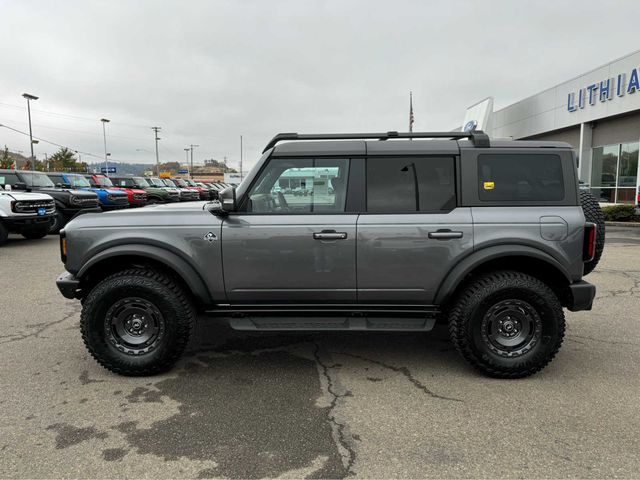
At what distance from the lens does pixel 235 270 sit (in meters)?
3.64

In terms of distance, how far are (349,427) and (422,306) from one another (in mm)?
1220

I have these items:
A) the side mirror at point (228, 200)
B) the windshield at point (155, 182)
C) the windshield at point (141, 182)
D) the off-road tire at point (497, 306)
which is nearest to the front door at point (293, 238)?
the side mirror at point (228, 200)

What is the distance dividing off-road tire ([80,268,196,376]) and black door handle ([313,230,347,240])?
1.21 meters

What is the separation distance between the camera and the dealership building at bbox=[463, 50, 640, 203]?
1845 cm

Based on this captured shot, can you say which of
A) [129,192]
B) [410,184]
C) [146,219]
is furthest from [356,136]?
[129,192]

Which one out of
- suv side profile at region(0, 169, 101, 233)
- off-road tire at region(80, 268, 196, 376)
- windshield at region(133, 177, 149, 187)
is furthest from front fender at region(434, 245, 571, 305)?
windshield at region(133, 177, 149, 187)

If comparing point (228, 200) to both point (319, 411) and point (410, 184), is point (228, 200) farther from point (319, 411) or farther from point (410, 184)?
point (319, 411)

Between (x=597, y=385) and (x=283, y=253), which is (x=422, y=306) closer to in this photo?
(x=283, y=253)

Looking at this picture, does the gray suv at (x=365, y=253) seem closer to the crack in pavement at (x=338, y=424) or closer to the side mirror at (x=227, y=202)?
the side mirror at (x=227, y=202)

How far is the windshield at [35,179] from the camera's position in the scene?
1338cm

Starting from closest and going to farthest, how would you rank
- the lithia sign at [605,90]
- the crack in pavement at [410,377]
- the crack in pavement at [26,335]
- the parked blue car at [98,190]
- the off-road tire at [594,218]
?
the crack in pavement at [410,377] < the off-road tire at [594,218] < the crack in pavement at [26,335] < the parked blue car at [98,190] < the lithia sign at [605,90]

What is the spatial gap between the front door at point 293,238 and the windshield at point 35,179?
12434mm

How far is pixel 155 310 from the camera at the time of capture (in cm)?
367

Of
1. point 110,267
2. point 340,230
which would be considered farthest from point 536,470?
point 110,267
